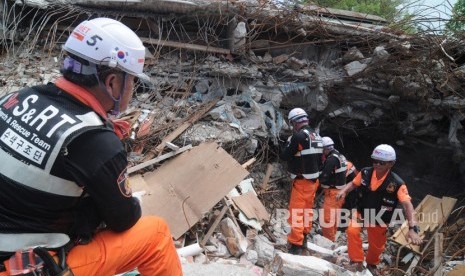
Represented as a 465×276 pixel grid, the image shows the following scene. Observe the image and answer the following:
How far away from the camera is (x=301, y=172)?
5445mm

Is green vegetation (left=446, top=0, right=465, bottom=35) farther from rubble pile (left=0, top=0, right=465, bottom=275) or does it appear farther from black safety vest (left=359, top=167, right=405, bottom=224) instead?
black safety vest (left=359, top=167, right=405, bottom=224)

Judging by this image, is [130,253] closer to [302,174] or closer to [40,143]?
[40,143]

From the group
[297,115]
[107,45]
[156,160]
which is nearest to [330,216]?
[297,115]

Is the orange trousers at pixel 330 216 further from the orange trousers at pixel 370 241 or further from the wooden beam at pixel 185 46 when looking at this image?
the wooden beam at pixel 185 46

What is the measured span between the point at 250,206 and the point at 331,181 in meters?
1.73

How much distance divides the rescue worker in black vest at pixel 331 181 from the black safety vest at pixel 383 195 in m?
1.01

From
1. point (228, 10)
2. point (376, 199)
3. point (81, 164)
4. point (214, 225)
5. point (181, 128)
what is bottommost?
point (214, 225)

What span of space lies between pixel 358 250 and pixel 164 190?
257 centimetres

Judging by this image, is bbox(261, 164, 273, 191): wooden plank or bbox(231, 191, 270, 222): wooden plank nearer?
bbox(231, 191, 270, 222): wooden plank

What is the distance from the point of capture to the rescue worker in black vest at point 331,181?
6.26 metres

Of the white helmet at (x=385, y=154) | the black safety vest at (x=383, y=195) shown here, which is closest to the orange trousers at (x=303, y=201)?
the black safety vest at (x=383, y=195)

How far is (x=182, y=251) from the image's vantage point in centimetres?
388

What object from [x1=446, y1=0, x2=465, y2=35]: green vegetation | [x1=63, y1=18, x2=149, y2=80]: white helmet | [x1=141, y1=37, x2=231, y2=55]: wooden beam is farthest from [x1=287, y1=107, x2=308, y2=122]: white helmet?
[x1=63, y1=18, x2=149, y2=80]: white helmet

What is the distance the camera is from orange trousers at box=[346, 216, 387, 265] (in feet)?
16.4
